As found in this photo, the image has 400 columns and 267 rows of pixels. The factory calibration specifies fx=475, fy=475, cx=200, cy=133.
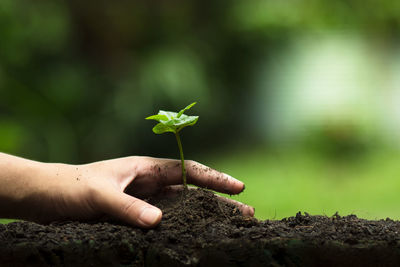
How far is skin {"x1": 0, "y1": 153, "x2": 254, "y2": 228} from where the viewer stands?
89cm

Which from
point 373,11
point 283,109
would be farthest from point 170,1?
point 373,11

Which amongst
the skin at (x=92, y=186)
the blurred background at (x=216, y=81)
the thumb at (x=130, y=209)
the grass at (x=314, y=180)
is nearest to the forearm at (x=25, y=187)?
the skin at (x=92, y=186)

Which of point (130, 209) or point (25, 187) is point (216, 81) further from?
point (130, 209)

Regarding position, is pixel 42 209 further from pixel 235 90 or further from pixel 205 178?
pixel 235 90

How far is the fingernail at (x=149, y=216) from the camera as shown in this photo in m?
0.80

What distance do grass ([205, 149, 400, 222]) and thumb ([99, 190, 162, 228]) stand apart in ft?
6.03

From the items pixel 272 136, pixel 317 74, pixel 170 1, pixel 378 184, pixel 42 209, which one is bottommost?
pixel 42 209

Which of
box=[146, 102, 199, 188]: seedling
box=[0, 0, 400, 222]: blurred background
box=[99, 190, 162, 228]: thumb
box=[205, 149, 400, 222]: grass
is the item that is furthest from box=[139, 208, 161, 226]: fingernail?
box=[0, 0, 400, 222]: blurred background

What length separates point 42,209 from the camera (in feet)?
3.20

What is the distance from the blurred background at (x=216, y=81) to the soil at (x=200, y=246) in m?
2.62

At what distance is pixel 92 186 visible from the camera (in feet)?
2.98

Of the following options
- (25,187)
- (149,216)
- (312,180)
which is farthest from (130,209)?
(312,180)

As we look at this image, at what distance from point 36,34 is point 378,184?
2831 mm

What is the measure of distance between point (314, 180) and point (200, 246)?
8.87 ft
